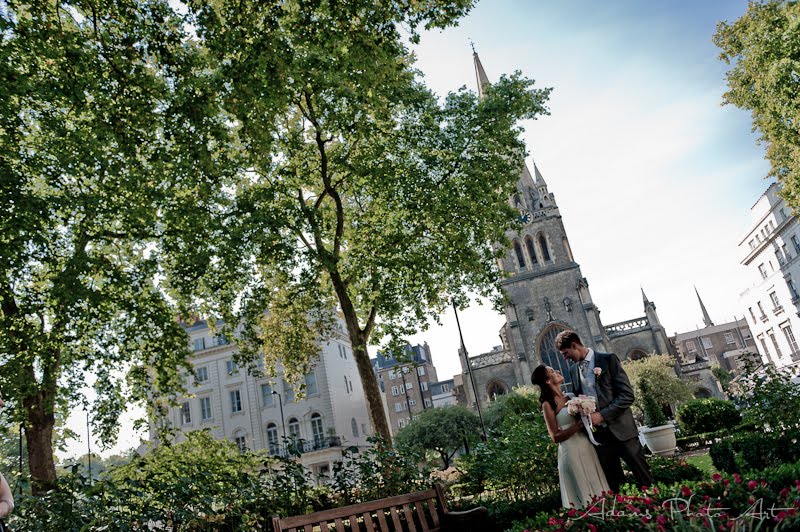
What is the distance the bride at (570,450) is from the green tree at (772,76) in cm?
1645

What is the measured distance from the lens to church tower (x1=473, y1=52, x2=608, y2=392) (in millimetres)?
49656

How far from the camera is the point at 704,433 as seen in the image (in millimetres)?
22078

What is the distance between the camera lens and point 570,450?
614 cm

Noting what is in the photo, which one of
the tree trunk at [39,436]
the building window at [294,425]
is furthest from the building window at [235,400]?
the tree trunk at [39,436]

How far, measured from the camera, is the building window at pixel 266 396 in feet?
160

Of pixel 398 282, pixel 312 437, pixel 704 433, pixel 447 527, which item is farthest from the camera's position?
pixel 312 437

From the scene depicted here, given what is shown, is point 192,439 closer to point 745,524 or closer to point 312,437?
point 745,524

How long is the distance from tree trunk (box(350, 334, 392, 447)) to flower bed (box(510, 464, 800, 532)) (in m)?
12.0

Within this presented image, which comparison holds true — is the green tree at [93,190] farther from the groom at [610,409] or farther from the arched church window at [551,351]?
the arched church window at [551,351]

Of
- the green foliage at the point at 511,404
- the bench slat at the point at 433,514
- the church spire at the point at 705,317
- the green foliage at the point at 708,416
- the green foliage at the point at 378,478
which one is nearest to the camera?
the bench slat at the point at 433,514

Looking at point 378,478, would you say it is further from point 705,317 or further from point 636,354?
point 705,317

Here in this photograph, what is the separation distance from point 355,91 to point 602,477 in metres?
10.4

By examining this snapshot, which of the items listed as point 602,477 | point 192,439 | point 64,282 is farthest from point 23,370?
point 602,477

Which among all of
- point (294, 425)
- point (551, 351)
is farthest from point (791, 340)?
point (294, 425)
